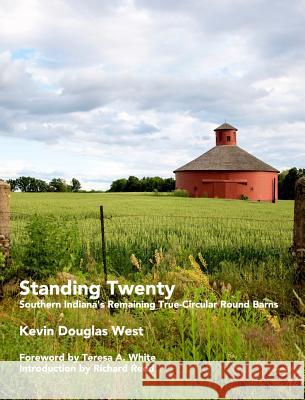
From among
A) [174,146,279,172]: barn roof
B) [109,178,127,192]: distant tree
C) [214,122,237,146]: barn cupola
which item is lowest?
[109,178,127,192]: distant tree

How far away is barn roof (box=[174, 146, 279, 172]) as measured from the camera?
4900 centimetres

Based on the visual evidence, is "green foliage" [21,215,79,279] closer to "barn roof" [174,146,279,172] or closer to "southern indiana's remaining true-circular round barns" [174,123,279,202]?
"southern indiana's remaining true-circular round barns" [174,123,279,202]

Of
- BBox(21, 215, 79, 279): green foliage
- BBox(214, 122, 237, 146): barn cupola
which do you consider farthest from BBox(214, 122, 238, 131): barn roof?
BBox(21, 215, 79, 279): green foliage

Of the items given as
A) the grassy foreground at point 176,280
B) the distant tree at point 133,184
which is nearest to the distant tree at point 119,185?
the distant tree at point 133,184

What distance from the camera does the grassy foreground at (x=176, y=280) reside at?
464 cm

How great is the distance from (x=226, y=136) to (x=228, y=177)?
29.6ft

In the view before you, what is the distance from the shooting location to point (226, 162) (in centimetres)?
5000

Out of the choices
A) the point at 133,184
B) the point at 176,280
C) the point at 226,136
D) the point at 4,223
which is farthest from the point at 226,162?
the point at 176,280

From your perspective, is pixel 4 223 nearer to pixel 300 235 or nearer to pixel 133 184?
pixel 300 235

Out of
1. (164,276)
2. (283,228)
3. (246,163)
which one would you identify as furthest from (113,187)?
(164,276)

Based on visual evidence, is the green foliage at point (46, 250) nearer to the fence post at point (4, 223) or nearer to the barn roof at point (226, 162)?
the fence post at point (4, 223)

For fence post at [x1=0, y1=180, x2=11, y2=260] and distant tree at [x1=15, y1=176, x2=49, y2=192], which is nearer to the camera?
fence post at [x1=0, y1=180, x2=11, y2=260]

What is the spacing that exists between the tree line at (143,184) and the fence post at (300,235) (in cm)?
5952

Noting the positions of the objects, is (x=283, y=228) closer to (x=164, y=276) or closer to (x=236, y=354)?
(x=164, y=276)
